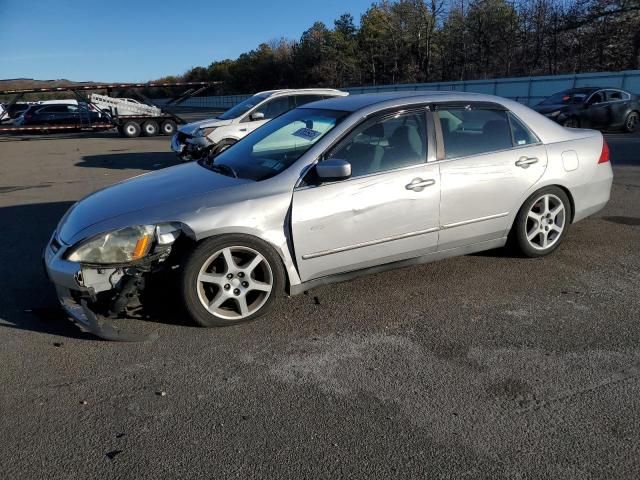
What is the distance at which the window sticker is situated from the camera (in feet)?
14.2

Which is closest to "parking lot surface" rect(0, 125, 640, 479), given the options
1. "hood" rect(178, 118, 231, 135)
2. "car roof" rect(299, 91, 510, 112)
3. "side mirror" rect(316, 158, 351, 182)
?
"side mirror" rect(316, 158, 351, 182)

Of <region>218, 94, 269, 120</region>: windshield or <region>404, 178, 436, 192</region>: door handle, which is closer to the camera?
<region>404, 178, 436, 192</region>: door handle

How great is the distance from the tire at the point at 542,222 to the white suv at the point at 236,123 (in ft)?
21.7

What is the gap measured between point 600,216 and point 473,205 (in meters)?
2.95

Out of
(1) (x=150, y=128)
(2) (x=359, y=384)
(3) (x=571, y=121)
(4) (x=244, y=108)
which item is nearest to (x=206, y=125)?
(4) (x=244, y=108)

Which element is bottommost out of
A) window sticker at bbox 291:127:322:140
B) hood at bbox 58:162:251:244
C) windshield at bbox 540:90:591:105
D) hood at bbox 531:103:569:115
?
hood at bbox 531:103:569:115

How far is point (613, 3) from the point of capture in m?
35.6

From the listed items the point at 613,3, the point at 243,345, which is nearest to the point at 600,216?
the point at 243,345

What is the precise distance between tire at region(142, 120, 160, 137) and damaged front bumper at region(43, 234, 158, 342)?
21985mm

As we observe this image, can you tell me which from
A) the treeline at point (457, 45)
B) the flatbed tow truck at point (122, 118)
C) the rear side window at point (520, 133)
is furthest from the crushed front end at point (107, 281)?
the treeline at point (457, 45)

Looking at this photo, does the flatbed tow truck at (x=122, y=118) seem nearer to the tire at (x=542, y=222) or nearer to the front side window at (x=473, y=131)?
the front side window at (x=473, y=131)

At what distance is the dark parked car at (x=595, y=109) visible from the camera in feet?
54.7

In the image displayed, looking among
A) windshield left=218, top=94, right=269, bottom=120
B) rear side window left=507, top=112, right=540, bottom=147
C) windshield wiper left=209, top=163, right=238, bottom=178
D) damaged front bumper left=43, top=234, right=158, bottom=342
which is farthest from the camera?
windshield left=218, top=94, right=269, bottom=120

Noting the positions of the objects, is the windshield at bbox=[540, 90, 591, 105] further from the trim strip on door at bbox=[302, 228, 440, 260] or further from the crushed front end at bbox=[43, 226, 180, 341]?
the crushed front end at bbox=[43, 226, 180, 341]
